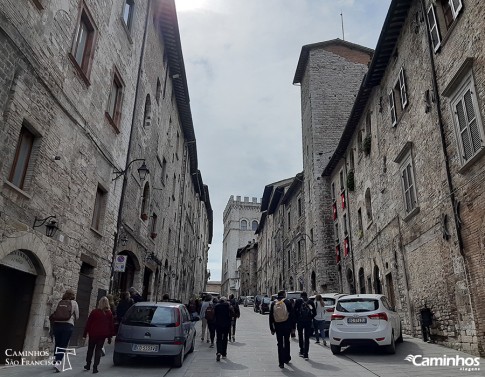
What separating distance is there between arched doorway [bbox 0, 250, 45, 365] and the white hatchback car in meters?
7.10

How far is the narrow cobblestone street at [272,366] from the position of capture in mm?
7328

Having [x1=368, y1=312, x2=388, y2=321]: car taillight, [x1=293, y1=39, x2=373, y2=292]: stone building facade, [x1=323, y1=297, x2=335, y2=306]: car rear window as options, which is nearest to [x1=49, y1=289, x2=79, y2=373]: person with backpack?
[x1=368, y1=312, x2=388, y2=321]: car taillight

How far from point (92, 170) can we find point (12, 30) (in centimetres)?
462

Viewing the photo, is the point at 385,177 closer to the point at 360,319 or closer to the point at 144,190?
the point at 360,319

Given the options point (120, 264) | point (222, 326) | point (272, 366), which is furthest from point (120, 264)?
point (272, 366)

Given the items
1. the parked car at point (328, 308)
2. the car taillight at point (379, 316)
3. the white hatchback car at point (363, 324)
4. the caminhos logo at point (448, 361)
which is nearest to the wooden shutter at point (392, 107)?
the parked car at point (328, 308)

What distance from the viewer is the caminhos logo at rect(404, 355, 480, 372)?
7781mm

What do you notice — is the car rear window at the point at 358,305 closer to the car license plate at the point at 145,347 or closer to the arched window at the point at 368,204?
the car license plate at the point at 145,347

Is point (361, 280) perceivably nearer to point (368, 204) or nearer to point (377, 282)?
point (377, 282)

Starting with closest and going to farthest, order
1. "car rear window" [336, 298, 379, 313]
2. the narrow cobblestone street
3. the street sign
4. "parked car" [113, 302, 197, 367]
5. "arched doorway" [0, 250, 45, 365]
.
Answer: the narrow cobblestone street → "arched doorway" [0, 250, 45, 365] → "parked car" [113, 302, 197, 367] → "car rear window" [336, 298, 379, 313] → the street sign

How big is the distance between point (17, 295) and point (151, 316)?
111 inches

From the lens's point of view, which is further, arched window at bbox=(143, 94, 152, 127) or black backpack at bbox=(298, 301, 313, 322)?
arched window at bbox=(143, 94, 152, 127)

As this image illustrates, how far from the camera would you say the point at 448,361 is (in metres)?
8.51

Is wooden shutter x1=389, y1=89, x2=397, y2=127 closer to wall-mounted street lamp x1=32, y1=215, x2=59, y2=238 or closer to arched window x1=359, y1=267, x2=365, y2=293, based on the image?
arched window x1=359, y1=267, x2=365, y2=293
